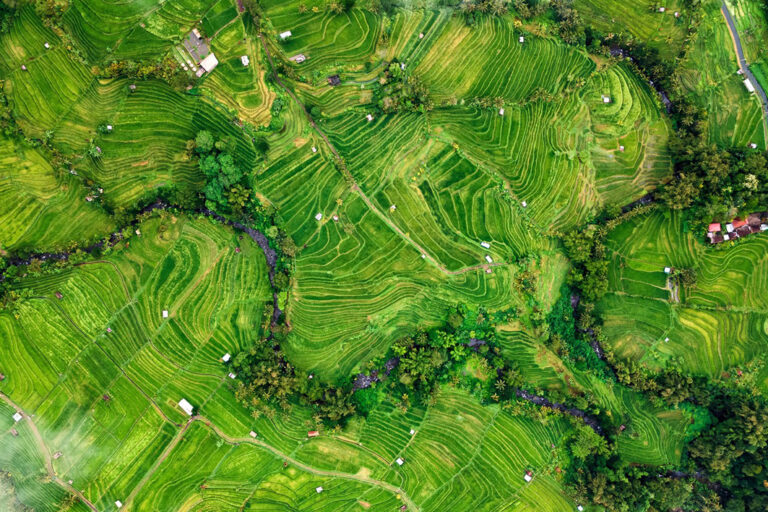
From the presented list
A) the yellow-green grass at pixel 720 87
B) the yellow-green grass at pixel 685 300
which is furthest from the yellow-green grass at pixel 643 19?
the yellow-green grass at pixel 685 300

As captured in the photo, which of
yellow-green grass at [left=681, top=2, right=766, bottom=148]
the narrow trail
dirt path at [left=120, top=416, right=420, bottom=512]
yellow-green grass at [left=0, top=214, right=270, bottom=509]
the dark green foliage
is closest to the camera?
yellow-green grass at [left=0, top=214, right=270, bottom=509]

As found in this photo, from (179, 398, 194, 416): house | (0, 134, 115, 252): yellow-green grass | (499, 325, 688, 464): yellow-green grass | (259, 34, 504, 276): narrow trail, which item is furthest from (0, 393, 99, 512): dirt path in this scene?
(499, 325, 688, 464): yellow-green grass

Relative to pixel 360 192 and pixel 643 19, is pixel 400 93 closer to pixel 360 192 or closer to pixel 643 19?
pixel 360 192

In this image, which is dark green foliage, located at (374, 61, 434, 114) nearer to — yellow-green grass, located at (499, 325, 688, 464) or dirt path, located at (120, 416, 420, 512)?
yellow-green grass, located at (499, 325, 688, 464)

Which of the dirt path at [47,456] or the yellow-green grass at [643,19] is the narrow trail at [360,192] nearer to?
the yellow-green grass at [643,19]

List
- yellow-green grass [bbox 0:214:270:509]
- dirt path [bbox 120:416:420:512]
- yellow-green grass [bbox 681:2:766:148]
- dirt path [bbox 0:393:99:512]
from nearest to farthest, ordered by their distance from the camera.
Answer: dirt path [bbox 0:393:99:512], yellow-green grass [bbox 0:214:270:509], dirt path [bbox 120:416:420:512], yellow-green grass [bbox 681:2:766:148]

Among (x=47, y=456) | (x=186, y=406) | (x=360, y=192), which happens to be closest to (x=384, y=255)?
(x=360, y=192)

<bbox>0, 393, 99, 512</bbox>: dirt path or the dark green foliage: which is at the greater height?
the dark green foliage
